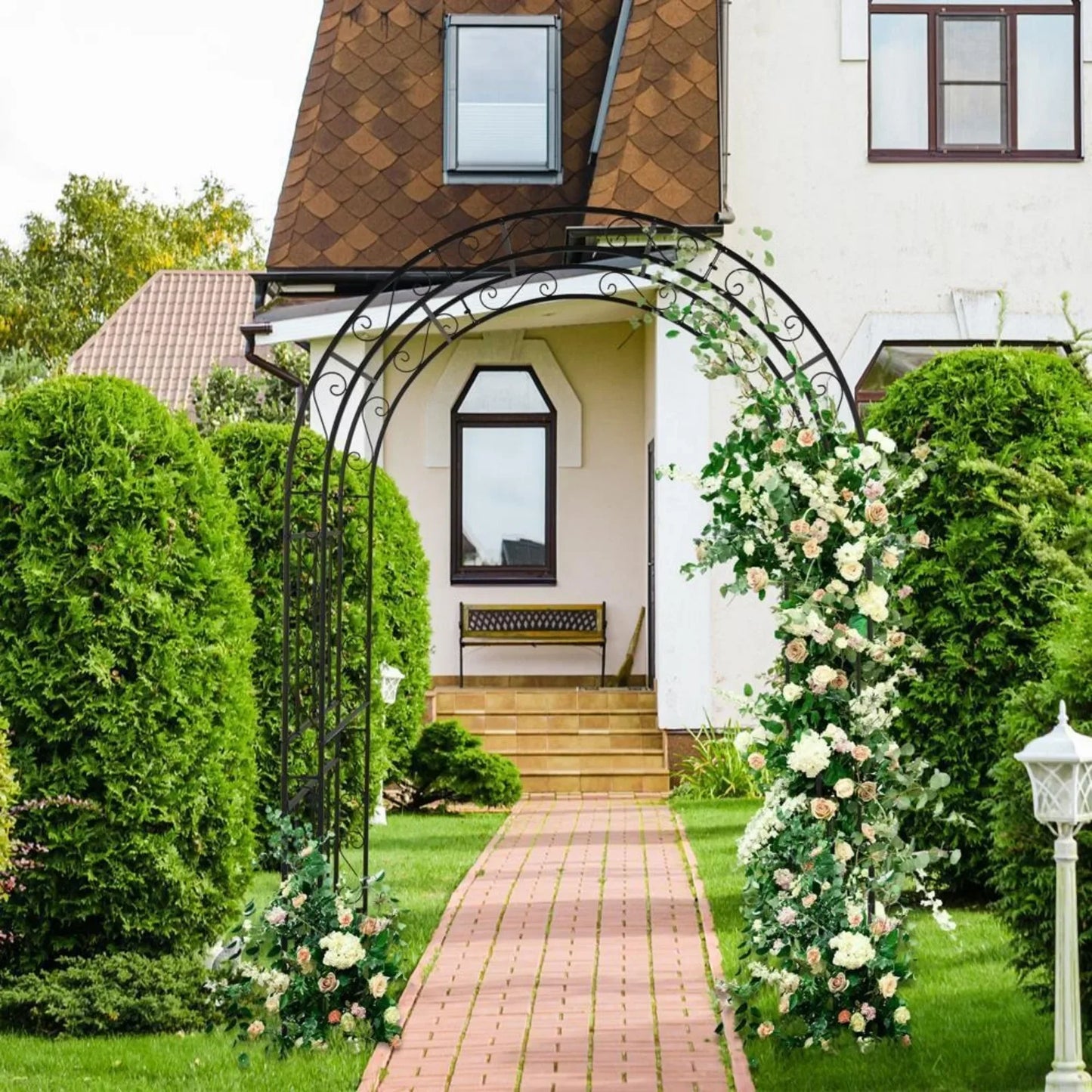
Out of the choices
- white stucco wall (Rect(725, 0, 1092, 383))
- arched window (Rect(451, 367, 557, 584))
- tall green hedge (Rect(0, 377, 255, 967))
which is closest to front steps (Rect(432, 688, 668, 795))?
arched window (Rect(451, 367, 557, 584))

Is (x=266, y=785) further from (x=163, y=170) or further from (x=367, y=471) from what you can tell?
(x=163, y=170)

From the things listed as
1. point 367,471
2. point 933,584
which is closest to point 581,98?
point 367,471

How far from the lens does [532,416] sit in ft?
55.3

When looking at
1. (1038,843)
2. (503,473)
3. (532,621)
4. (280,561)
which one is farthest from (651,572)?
(1038,843)

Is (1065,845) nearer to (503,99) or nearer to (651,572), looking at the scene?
(651,572)

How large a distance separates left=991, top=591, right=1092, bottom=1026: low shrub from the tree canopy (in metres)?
35.6

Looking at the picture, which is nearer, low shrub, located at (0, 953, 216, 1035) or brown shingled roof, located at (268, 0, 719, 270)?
low shrub, located at (0, 953, 216, 1035)

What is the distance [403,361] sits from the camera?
7.59 metres

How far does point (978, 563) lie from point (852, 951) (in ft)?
11.2

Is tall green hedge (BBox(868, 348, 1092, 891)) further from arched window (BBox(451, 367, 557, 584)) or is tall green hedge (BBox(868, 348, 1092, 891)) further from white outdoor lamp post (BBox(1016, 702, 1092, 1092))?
arched window (BBox(451, 367, 557, 584))

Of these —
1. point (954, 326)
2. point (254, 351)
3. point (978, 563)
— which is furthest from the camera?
point (254, 351)

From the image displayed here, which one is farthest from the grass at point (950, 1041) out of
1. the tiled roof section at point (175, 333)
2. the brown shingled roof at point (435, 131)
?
the tiled roof section at point (175, 333)

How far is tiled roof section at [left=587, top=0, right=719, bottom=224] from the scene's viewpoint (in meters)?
14.4

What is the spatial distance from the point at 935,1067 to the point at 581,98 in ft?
40.7
